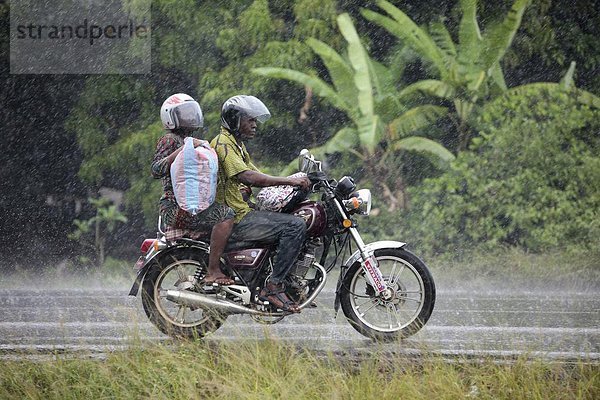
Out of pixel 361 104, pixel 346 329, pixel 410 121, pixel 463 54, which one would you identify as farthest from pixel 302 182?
pixel 463 54

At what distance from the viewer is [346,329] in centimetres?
830

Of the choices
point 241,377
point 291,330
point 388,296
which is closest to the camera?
point 241,377

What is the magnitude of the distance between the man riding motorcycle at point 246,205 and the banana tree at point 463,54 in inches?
376

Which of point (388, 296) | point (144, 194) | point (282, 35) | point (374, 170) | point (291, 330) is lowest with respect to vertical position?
point (144, 194)

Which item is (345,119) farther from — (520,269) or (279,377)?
(279,377)

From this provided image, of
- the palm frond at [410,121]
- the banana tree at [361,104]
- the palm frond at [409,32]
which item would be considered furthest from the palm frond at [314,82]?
the palm frond at [409,32]

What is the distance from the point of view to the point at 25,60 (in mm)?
18828

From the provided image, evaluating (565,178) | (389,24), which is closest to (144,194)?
(389,24)

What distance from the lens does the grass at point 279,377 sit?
6.02 metres

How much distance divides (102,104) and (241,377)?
13.3m

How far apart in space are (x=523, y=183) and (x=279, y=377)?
1086 centimetres

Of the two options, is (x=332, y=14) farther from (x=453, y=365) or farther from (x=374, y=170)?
(x=453, y=365)

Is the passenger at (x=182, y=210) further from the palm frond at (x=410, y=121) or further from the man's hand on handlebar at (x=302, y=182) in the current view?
the palm frond at (x=410, y=121)

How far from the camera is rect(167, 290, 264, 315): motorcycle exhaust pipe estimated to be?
7410 mm
